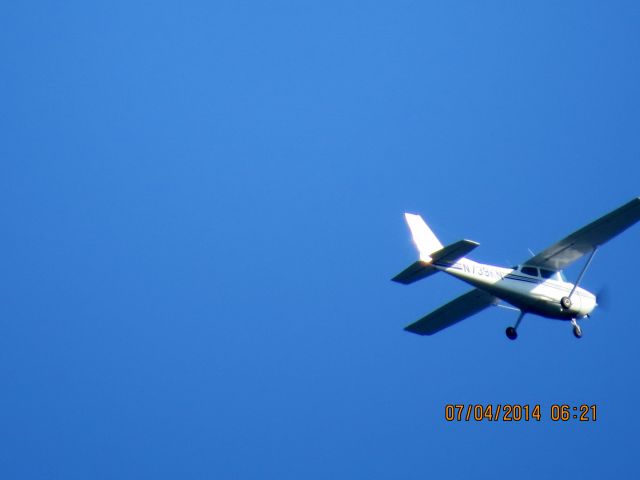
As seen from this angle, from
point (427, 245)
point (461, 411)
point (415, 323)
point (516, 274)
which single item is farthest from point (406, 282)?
point (461, 411)

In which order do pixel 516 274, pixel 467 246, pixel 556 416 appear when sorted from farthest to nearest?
pixel 556 416, pixel 516 274, pixel 467 246

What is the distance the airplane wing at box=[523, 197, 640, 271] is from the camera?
2392 cm

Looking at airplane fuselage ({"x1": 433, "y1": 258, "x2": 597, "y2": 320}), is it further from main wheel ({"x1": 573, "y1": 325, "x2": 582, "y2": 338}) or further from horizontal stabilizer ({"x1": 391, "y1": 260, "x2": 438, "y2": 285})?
horizontal stabilizer ({"x1": 391, "y1": 260, "x2": 438, "y2": 285})

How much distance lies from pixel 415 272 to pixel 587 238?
18.1ft

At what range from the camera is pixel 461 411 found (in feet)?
95.4

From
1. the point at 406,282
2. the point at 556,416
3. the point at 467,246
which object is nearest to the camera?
the point at 467,246

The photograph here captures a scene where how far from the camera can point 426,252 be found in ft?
79.2

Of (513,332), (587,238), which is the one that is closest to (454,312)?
(513,332)

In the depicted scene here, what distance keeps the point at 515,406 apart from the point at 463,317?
11.1ft

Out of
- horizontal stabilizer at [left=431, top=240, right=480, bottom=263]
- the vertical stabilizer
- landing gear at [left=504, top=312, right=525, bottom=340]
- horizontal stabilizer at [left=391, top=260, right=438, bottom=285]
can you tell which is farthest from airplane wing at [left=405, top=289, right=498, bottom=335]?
horizontal stabilizer at [left=431, top=240, right=480, bottom=263]

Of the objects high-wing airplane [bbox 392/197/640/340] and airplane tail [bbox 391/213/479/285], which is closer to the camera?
airplane tail [bbox 391/213/479/285]

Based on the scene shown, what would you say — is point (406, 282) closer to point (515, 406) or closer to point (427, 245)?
point (427, 245)

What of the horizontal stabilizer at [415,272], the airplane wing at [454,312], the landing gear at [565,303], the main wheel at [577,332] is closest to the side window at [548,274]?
the landing gear at [565,303]

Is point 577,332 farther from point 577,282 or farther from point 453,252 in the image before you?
point 453,252
